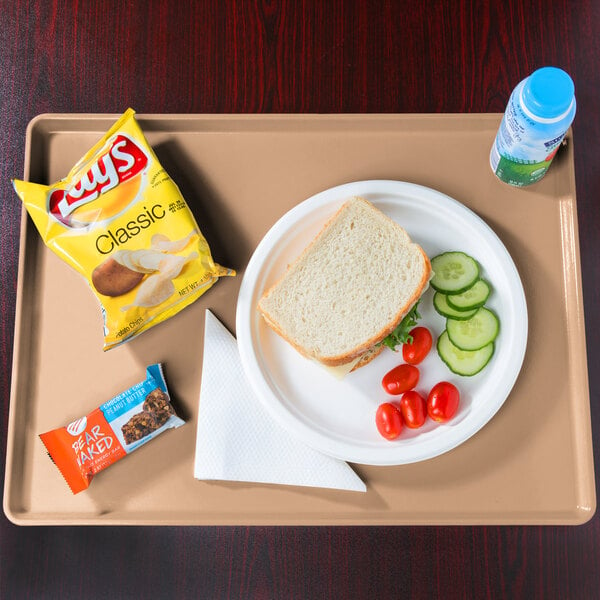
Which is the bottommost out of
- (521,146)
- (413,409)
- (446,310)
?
(413,409)

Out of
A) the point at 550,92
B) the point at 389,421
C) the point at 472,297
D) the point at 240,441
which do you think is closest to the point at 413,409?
the point at 389,421

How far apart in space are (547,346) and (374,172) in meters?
0.63

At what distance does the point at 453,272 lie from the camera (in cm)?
142

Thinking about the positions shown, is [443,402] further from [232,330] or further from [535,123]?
[535,123]

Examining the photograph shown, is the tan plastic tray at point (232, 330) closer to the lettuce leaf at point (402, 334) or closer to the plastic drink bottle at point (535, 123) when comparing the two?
the plastic drink bottle at point (535, 123)

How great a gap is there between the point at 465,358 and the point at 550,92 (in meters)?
0.63

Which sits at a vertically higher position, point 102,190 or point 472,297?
point 102,190

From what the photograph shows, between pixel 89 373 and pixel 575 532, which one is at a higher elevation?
pixel 89 373

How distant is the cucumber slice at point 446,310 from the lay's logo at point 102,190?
0.79m

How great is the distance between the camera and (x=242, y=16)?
5.22ft

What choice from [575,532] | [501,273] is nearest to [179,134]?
[501,273]

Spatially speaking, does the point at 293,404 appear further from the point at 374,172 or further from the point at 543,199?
the point at 543,199

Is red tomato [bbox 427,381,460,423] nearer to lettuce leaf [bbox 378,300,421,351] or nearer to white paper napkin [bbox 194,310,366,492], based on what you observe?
lettuce leaf [bbox 378,300,421,351]

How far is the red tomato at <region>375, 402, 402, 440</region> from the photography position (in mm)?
1388
